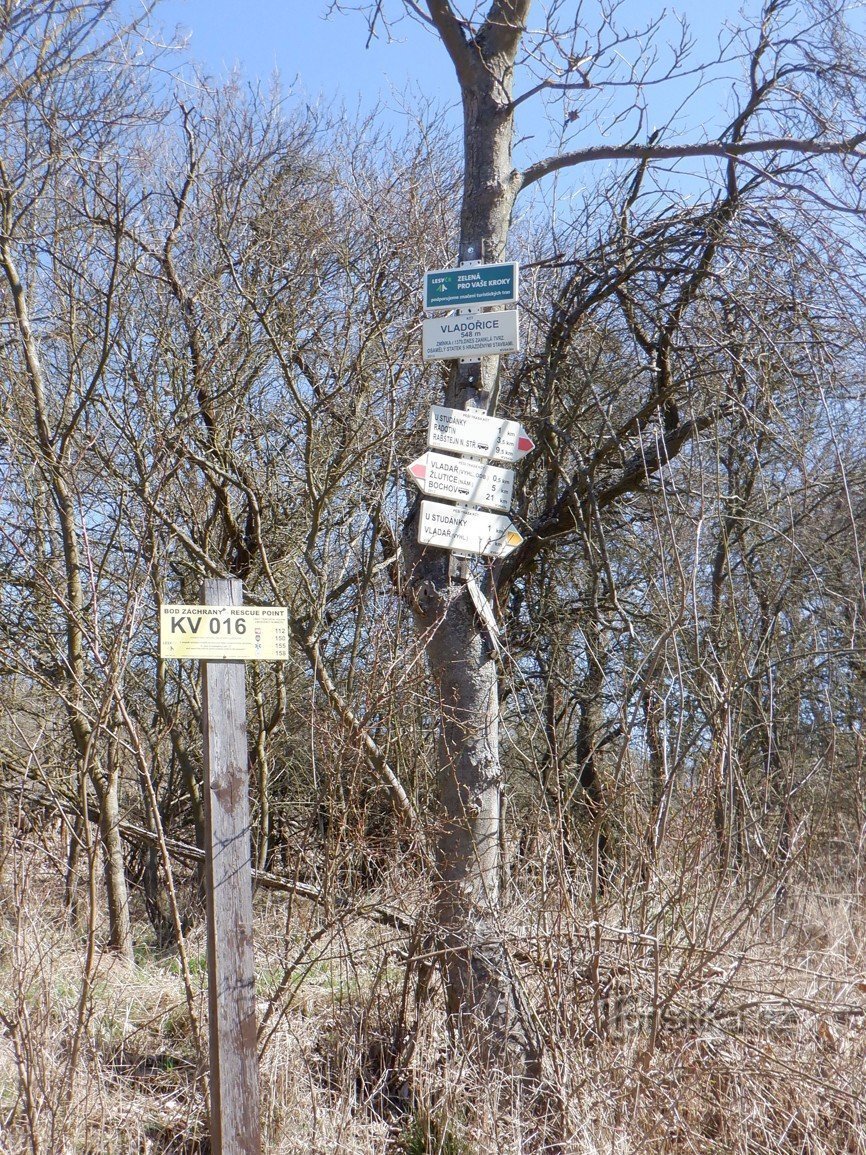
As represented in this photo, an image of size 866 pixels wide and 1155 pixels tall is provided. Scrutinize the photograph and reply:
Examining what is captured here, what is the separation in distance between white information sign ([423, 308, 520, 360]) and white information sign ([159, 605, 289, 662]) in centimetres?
143

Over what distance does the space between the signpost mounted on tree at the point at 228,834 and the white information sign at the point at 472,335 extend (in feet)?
4.69

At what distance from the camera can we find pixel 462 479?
3.80 metres

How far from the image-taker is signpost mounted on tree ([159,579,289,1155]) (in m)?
2.83

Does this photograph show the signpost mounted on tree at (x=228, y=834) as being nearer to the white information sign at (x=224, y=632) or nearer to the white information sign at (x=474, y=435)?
the white information sign at (x=224, y=632)

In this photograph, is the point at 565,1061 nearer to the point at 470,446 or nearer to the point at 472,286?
the point at 470,446

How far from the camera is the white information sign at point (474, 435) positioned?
12.4ft

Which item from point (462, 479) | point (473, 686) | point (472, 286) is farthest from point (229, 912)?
point (472, 286)

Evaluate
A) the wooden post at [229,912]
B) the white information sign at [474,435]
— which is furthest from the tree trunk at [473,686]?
the wooden post at [229,912]

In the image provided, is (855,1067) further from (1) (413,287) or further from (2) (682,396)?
(1) (413,287)

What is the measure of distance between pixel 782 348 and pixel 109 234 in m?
4.33

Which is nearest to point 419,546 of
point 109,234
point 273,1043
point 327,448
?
point 273,1043

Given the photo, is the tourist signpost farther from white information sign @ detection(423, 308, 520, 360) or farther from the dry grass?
the dry grass

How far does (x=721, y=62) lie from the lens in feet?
16.1

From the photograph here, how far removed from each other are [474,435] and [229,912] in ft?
6.21
